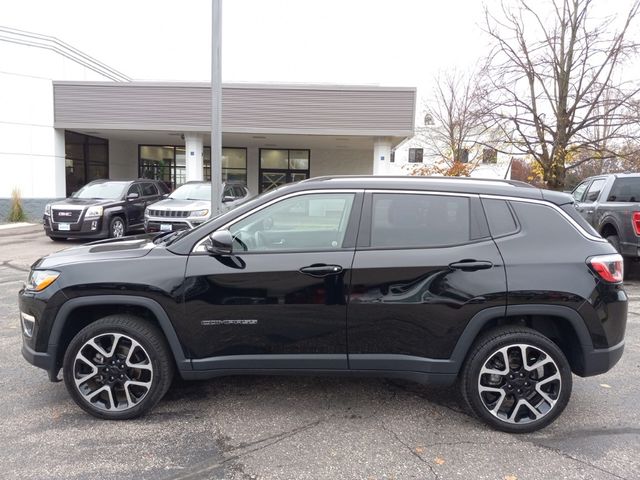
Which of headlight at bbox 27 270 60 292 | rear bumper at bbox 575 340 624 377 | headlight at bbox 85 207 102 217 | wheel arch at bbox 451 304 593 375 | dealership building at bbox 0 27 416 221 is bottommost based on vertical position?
rear bumper at bbox 575 340 624 377

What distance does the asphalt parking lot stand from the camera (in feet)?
9.23

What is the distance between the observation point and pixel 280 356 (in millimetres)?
3299

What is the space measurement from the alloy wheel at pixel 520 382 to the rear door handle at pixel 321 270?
1246mm

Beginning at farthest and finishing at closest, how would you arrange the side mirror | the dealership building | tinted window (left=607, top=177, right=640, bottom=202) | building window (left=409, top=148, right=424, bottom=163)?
building window (left=409, top=148, right=424, bottom=163), the dealership building, tinted window (left=607, top=177, right=640, bottom=202), the side mirror

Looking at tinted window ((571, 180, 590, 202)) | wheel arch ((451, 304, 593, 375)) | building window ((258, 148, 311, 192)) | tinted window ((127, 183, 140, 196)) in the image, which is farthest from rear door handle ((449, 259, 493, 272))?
building window ((258, 148, 311, 192))

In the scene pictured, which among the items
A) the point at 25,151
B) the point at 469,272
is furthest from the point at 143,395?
the point at 25,151

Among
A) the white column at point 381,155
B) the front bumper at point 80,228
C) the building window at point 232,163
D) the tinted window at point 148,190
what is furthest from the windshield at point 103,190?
the building window at point 232,163

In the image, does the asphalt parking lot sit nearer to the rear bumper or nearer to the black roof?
the rear bumper

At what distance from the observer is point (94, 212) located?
1159 centimetres

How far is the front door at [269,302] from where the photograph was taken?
3.21 metres

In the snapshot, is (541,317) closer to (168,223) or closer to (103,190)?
(168,223)

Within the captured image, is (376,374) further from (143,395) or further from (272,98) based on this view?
(272,98)

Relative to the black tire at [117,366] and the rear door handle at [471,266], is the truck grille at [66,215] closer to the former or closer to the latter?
the black tire at [117,366]

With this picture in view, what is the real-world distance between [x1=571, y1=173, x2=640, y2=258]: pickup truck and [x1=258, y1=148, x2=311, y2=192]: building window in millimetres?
15556
